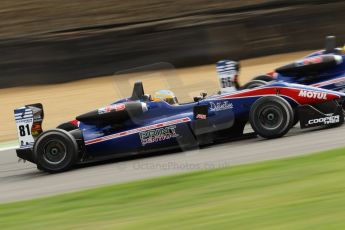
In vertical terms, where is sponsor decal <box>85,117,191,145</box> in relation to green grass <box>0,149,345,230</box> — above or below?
above

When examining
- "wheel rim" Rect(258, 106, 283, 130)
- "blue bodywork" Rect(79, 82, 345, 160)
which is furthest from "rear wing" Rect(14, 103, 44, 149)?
"wheel rim" Rect(258, 106, 283, 130)

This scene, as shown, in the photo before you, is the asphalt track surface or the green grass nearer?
the green grass

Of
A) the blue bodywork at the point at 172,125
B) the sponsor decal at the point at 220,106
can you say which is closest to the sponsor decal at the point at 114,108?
the blue bodywork at the point at 172,125

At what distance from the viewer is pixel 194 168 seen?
7438 millimetres

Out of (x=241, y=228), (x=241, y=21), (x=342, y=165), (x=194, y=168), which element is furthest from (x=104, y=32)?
(x=241, y=228)

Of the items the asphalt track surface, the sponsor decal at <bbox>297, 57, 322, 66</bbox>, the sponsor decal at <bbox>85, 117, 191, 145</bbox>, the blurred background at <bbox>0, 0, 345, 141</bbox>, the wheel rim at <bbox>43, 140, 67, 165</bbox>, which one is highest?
the blurred background at <bbox>0, 0, 345, 141</bbox>

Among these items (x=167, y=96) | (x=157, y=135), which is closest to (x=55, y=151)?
(x=157, y=135)

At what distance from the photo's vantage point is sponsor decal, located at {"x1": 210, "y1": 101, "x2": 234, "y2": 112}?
862 cm

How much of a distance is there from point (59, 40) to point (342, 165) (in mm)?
12657

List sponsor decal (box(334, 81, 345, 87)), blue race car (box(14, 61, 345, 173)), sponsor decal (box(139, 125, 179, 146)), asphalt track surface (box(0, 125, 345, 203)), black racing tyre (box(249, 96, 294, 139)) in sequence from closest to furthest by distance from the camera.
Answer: asphalt track surface (box(0, 125, 345, 203)) → black racing tyre (box(249, 96, 294, 139)) → blue race car (box(14, 61, 345, 173)) → sponsor decal (box(139, 125, 179, 146)) → sponsor decal (box(334, 81, 345, 87))

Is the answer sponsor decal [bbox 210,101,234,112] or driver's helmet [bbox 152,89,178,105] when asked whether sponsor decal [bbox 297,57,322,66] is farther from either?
driver's helmet [bbox 152,89,178,105]

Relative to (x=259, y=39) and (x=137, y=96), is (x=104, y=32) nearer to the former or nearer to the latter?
(x=259, y=39)

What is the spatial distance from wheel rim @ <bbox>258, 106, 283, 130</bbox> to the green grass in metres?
1.36

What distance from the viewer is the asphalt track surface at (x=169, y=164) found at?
7473 mm
